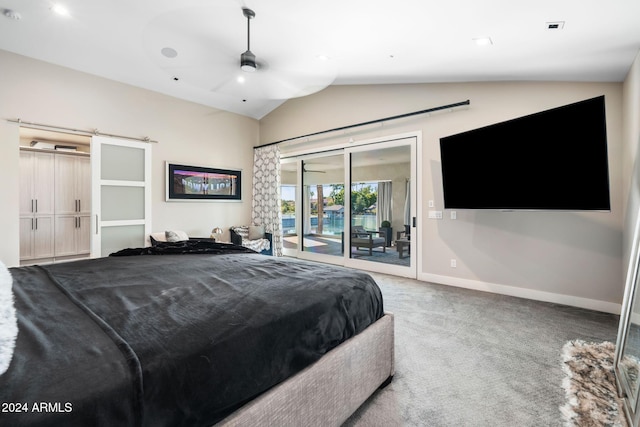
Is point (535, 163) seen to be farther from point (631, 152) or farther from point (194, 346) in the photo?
point (194, 346)

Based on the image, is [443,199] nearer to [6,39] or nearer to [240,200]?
[240,200]

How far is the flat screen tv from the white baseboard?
1143mm

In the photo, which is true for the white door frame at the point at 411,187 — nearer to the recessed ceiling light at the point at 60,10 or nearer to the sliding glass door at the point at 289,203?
the sliding glass door at the point at 289,203

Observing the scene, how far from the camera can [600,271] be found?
3.33 m

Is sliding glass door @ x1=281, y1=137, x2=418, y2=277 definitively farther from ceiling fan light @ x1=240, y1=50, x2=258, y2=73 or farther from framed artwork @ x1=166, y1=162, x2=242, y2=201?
ceiling fan light @ x1=240, y1=50, x2=258, y2=73

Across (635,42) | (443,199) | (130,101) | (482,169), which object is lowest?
(443,199)

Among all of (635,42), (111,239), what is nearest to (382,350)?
(635,42)

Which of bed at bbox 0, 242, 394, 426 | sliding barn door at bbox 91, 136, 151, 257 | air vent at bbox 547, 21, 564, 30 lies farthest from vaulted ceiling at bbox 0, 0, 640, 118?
bed at bbox 0, 242, 394, 426

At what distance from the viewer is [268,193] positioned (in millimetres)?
6289

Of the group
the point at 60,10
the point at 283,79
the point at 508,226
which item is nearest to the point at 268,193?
the point at 283,79

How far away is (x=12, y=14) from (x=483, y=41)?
4900 mm

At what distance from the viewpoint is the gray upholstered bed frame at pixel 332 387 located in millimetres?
1159

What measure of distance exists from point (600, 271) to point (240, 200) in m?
5.76

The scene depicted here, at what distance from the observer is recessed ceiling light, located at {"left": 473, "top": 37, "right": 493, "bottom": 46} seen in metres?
2.84
